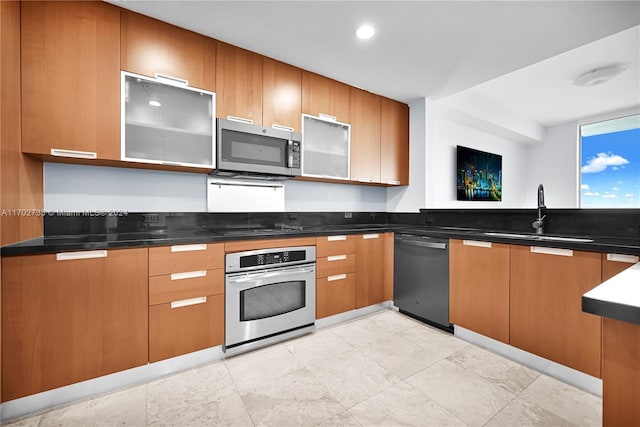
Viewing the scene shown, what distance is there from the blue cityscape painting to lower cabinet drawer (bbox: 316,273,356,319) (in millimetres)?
2380

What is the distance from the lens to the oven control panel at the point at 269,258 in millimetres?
2062

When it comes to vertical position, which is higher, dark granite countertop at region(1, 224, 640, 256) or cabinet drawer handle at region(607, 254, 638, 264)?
dark granite countertop at region(1, 224, 640, 256)

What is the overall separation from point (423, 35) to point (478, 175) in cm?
288

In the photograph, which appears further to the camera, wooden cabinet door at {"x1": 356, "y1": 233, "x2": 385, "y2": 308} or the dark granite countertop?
wooden cabinet door at {"x1": 356, "y1": 233, "x2": 385, "y2": 308}

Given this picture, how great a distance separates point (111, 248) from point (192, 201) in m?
0.87

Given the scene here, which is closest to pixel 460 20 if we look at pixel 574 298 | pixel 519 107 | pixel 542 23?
pixel 542 23

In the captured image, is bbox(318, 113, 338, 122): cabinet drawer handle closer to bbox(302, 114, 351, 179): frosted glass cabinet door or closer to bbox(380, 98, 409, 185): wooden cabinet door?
bbox(302, 114, 351, 179): frosted glass cabinet door

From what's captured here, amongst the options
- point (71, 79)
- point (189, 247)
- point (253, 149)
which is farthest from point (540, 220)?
point (71, 79)

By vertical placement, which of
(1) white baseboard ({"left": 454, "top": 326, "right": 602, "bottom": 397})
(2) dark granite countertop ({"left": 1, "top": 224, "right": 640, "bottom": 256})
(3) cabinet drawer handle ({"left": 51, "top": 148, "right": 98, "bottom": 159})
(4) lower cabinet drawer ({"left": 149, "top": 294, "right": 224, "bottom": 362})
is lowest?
(1) white baseboard ({"left": 454, "top": 326, "right": 602, "bottom": 397})

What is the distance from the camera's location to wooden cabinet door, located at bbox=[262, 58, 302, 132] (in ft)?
8.09

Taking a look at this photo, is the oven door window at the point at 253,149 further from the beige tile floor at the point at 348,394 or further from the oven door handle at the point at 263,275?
the beige tile floor at the point at 348,394

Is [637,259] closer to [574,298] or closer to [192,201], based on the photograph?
[574,298]

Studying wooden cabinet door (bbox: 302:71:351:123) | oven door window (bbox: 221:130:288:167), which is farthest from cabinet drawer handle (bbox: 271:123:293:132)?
wooden cabinet door (bbox: 302:71:351:123)

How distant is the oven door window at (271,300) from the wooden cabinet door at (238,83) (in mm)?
1399
